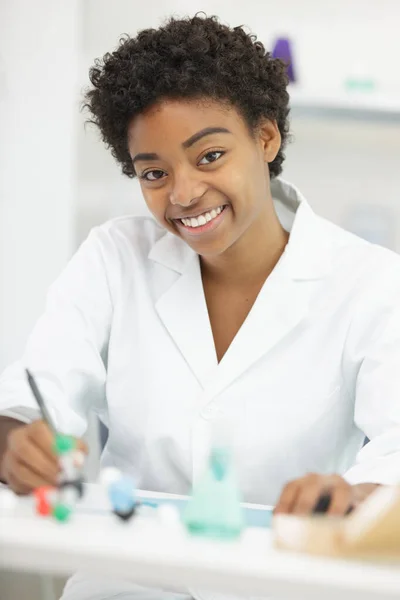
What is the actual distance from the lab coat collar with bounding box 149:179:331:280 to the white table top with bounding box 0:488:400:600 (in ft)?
2.46

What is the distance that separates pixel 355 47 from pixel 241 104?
5.06 feet

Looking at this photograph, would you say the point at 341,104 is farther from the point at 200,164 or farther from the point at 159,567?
the point at 159,567

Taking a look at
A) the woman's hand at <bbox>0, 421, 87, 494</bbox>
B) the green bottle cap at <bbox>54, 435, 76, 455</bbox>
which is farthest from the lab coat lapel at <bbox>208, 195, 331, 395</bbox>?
the green bottle cap at <bbox>54, 435, 76, 455</bbox>

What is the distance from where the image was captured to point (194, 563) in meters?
0.74

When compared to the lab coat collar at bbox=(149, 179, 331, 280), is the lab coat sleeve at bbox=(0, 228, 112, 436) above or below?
below

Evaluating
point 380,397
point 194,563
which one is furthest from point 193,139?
point 194,563

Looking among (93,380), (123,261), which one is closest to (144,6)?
(123,261)

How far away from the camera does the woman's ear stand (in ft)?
4.99

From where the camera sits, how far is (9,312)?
2504 millimetres

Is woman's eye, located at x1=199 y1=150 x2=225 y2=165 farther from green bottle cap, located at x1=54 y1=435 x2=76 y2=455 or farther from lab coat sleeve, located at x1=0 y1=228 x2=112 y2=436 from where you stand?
green bottle cap, located at x1=54 y1=435 x2=76 y2=455

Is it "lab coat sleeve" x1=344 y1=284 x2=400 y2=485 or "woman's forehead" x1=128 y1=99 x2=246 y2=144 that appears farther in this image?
"woman's forehead" x1=128 y1=99 x2=246 y2=144

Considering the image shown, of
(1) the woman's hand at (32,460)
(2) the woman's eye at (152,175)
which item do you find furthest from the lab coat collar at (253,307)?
(1) the woman's hand at (32,460)

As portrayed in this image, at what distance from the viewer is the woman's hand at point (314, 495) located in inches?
36.1

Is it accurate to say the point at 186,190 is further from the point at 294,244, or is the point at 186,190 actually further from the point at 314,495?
the point at 314,495
